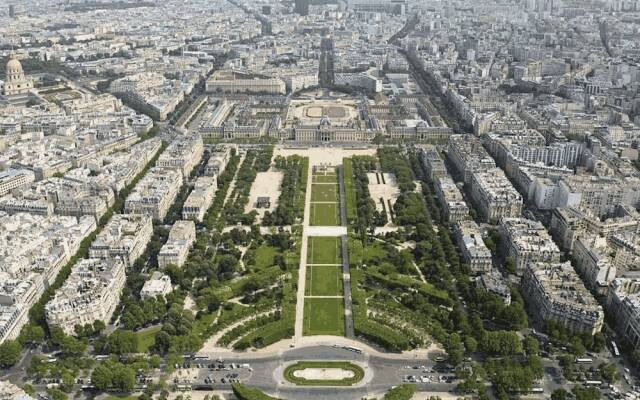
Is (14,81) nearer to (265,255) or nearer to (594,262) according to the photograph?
(265,255)

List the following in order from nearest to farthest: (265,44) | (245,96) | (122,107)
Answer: (122,107)
(245,96)
(265,44)

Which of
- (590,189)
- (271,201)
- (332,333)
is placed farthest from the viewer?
(271,201)

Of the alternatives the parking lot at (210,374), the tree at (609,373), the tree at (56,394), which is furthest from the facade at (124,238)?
the tree at (609,373)

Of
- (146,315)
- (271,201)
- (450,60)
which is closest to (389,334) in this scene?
(146,315)

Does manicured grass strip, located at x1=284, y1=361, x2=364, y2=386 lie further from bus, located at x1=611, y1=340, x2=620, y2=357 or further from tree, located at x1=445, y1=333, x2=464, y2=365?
bus, located at x1=611, y1=340, x2=620, y2=357

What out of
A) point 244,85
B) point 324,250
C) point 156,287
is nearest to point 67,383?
point 156,287

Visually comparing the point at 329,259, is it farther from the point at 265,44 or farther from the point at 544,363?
the point at 265,44

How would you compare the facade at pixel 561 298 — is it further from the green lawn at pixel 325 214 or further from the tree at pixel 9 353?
the tree at pixel 9 353

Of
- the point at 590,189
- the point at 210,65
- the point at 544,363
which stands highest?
the point at 210,65
